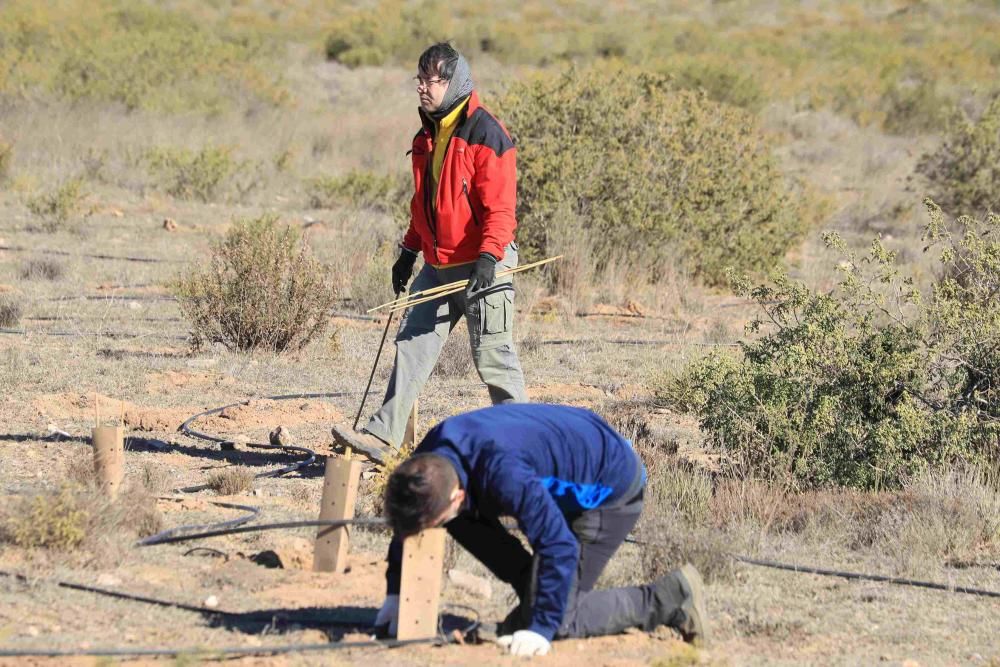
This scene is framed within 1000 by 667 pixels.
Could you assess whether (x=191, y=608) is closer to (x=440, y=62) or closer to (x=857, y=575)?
(x=440, y=62)

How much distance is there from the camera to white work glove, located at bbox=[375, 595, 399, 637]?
4727mm

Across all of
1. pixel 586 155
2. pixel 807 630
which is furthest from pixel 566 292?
pixel 807 630

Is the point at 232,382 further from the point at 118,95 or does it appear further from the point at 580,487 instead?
the point at 118,95

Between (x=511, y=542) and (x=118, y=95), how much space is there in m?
21.2

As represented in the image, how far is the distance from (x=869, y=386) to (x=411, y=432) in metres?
2.34

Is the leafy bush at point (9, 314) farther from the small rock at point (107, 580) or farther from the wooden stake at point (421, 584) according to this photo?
the wooden stake at point (421, 584)

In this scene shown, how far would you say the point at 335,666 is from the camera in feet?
15.0

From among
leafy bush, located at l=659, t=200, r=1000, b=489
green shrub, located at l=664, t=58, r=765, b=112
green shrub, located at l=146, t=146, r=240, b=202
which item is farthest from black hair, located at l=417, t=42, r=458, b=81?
green shrub, located at l=664, t=58, r=765, b=112

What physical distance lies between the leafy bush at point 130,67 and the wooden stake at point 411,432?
1812cm

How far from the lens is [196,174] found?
1902 cm

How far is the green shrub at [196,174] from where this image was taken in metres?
19.0

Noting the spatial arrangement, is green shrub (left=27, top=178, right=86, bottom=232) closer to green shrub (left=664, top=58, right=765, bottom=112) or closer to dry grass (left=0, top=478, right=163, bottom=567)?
dry grass (left=0, top=478, right=163, bottom=567)

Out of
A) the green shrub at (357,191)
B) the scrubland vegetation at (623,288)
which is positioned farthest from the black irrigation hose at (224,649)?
the green shrub at (357,191)

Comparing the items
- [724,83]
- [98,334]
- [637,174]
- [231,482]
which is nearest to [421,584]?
[231,482]
